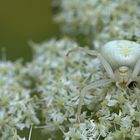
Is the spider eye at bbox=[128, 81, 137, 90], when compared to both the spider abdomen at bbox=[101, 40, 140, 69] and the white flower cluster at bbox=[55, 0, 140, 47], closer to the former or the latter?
the spider abdomen at bbox=[101, 40, 140, 69]

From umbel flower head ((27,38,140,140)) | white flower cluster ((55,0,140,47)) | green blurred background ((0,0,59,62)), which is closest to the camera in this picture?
umbel flower head ((27,38,140,140))

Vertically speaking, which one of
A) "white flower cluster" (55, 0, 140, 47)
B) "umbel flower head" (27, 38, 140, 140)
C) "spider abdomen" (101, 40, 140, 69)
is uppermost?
"white flower cluster" (55, 0, 140, 47)

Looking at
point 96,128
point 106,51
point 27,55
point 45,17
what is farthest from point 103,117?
point 45,17

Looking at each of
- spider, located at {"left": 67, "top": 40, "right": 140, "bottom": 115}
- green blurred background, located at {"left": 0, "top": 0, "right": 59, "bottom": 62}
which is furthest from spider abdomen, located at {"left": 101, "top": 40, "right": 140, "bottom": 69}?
green blurred background, located at {"left": 0, "top": 0, "right": 59, "bottom": 62}

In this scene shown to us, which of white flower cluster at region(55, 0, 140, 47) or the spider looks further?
white flower cluster at region(55, 0, 140, 47)

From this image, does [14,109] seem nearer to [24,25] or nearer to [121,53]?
[121,53]

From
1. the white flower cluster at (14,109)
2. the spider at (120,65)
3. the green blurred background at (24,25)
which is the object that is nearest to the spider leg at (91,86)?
the spider at (120,65)

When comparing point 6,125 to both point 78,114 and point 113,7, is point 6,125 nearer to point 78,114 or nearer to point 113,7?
point 78,114
